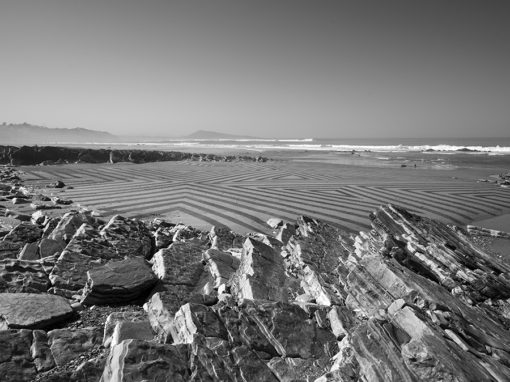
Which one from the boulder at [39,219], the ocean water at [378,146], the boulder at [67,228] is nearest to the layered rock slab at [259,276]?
the boulder at [67,228]

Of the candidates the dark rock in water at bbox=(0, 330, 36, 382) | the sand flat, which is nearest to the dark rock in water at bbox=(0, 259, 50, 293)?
the dark rock in water at bbox=(0, 330, 36, 382)

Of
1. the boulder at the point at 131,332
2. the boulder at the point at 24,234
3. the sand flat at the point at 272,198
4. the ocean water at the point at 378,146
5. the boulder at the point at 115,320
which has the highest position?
the ocean water at the point at 378,146

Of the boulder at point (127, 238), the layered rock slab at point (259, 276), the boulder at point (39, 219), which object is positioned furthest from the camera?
the boulder at point (39, 219)

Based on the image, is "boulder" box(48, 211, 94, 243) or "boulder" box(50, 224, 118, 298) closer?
"boulder" box(50, 224, 118, 298)

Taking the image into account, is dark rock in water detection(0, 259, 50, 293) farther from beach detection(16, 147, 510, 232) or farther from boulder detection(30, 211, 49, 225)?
beach detection(16, 147, 510, 232)

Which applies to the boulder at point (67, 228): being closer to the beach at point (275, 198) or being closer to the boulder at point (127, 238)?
the boulder at point (127, 238)

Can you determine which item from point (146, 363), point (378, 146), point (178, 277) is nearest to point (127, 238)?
point (178, 277)
